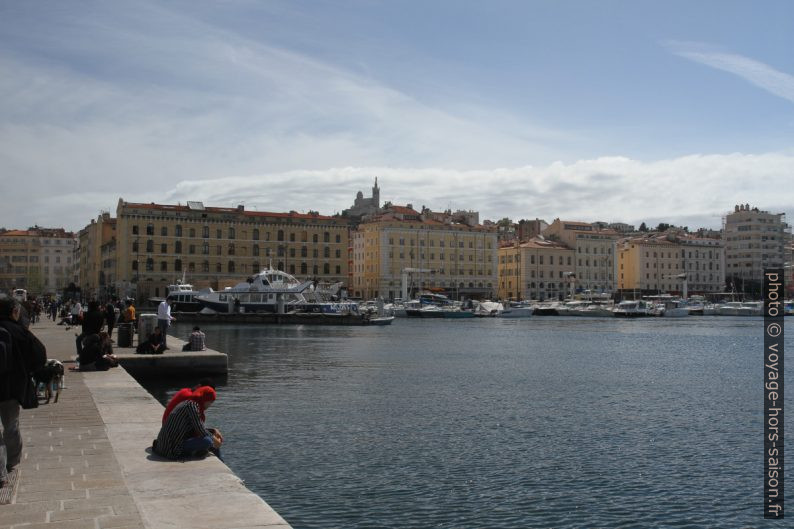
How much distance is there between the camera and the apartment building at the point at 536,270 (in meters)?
136

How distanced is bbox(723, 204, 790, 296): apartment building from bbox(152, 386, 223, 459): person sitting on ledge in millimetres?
165469

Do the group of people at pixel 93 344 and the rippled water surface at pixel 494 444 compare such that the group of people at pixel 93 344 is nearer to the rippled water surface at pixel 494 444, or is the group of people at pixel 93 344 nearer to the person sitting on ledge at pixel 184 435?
the rippled water surface at pixel 494 444

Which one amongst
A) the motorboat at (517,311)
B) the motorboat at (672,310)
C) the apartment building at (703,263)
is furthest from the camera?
the apartment building at (703,263)

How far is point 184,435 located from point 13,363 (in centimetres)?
252

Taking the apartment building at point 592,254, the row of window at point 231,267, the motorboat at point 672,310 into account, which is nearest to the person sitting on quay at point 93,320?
the row of window at point 231,267

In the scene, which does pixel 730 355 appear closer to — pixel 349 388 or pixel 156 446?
pixel 349 388

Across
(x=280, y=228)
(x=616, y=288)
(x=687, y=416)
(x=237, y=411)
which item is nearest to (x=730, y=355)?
(x=687, y=416)

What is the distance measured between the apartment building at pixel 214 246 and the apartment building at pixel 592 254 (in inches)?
1837

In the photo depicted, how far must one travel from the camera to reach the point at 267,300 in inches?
3061

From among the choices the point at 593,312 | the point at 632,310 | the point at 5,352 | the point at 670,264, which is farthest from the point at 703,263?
the point at 5,352

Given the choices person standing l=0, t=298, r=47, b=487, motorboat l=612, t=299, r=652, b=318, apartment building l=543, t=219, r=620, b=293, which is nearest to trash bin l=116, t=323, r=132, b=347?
person standing l=0, t=298, r=47, b=487

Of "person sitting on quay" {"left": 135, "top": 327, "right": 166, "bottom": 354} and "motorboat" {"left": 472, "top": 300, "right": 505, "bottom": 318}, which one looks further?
"motorboat" {"left": 472, "top": 300, "right": 505, "bottom": 318}

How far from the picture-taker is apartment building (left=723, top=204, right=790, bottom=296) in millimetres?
163375

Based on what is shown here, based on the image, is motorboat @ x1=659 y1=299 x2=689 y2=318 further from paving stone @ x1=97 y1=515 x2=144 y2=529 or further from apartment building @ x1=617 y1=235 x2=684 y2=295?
paving stone @ x1=97 y1=515 x2=144 y2=529
